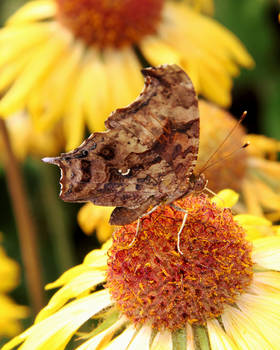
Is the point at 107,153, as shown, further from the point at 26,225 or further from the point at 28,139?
the point at 28,139

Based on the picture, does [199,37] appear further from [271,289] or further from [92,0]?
[271,289]

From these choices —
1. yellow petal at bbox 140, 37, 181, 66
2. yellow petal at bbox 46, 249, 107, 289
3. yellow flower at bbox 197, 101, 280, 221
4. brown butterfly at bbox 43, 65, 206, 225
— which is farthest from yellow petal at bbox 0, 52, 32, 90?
brown butterfly at bbox 43, 65, 206, 225

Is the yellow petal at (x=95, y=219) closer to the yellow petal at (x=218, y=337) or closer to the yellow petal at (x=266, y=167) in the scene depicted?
the yellow petal at (x=266, y=167)

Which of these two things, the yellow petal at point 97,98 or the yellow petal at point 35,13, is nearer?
the yellow petal at point 97,98

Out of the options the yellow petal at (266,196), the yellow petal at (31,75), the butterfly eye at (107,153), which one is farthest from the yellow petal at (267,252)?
the yellow petal at (31,75)

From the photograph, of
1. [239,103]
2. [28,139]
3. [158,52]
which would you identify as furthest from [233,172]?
[239,103]

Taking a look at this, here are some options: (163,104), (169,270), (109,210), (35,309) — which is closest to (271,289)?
(169,270)

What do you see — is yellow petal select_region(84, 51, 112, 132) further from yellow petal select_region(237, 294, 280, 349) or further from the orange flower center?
yellow petal select_region(237, 294, 280, 349)
